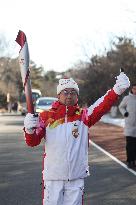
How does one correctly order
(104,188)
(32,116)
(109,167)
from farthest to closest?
1. (109,167)
2. (104,188)
3. (32,116)

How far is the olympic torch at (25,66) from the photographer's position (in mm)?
5062

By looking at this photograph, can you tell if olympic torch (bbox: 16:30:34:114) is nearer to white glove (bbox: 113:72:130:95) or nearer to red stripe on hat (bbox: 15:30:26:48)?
red stripe on hat (bbox: 15:30:26:48)

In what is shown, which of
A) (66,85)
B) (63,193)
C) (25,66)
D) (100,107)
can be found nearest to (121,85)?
(100,107)

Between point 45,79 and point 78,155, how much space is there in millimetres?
115439

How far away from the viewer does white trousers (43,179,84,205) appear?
17.4 feet

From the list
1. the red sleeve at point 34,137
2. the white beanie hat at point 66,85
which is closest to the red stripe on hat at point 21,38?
the white beanie hat at point 66,85

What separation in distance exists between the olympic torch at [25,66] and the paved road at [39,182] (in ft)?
10.9

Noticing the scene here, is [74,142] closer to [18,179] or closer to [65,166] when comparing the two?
[65,166]

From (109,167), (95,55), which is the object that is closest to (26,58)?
(109,167)

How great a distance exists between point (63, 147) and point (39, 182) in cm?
475

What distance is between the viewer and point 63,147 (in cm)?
532

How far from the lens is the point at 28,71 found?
510 cm

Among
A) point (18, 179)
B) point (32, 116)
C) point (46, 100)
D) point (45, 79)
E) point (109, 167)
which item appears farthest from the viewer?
point (45, 79)

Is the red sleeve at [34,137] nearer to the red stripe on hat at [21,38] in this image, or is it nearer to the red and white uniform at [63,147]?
the red and white uniform at [63,147]
